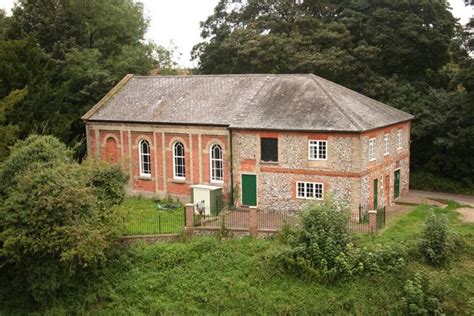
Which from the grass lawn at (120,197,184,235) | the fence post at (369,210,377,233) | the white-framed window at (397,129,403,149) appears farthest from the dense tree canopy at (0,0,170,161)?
the white-framed window at (397,129,403,149)

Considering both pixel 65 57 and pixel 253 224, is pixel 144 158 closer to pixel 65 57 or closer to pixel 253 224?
pixel 65 57

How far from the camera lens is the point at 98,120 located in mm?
38906

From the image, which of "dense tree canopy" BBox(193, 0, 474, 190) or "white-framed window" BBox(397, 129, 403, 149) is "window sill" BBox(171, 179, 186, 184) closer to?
"dense tree canopy" BBox(193, 0, 474, 190)

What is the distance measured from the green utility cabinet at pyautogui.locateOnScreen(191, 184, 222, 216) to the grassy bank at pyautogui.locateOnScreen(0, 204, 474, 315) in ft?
18.6

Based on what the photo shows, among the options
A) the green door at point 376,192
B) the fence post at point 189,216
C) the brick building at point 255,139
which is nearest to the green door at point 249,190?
the brick building at point 255,139

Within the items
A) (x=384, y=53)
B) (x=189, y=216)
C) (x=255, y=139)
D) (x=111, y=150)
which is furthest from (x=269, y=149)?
(x=384, y=53)

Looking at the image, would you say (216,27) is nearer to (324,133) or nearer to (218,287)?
(324,133)

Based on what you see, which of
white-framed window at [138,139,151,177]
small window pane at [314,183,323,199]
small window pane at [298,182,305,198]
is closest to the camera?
small window pane at [314,183,323,199]

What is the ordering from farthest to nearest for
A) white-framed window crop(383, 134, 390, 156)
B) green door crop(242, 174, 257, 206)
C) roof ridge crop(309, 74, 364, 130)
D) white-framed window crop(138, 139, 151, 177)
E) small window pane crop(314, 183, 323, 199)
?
white-framed window crop(138, 139, 151, 177) → white-framed window crop(383, 134, 390, 156) → green door crop(242, 174, 257, 206) → small window pane crop(314, 183, 323, 199) → roof ridge crop(309, 74, 364, 130)

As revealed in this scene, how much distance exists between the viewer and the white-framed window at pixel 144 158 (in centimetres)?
3788

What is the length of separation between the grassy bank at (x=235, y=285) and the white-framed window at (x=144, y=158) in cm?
1108

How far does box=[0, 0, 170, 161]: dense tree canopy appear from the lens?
1459 inches

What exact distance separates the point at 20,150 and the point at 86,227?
18.0 feet

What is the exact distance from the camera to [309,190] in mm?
31891
